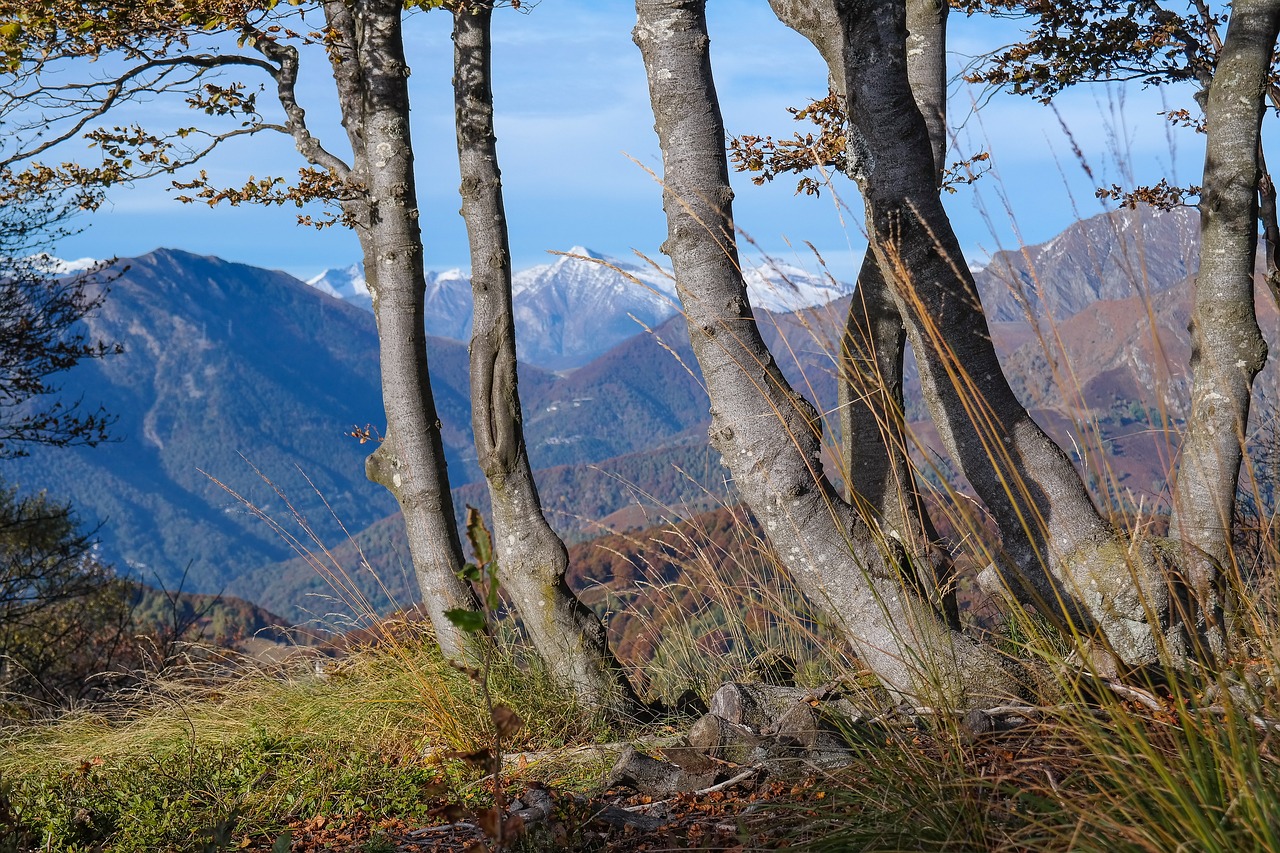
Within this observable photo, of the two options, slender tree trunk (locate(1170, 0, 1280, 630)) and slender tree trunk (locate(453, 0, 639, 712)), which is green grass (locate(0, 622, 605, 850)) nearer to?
slender tree trunk (locate(453, 0, 639, 712))

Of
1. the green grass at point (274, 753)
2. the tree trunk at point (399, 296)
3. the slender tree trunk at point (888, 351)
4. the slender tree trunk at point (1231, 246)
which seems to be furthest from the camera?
the tree trunk at point (399, 296)

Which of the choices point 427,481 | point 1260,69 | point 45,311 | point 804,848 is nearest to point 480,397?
point 427,481

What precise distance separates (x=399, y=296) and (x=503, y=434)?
0.93 metres

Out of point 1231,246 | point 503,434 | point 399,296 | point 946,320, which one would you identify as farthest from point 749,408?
point 1231,246

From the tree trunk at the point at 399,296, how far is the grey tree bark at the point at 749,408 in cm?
194

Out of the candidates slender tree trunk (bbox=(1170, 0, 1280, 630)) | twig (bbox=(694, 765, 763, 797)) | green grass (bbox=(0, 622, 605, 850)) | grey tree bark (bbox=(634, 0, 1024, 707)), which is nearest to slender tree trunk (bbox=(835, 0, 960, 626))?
grey tree bark (bbox=(634, 0, 1024, 707))

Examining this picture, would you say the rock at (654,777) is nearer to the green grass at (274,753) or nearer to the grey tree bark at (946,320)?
the green grass at (274,753)

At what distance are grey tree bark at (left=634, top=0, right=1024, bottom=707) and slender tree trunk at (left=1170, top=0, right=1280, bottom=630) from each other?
6.83 feet

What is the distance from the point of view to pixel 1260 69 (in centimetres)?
475

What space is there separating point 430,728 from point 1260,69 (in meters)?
4.91

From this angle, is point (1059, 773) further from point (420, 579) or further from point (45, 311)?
point (45, 311)

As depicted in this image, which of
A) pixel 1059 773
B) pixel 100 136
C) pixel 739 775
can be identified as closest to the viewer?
pixel 1059 773

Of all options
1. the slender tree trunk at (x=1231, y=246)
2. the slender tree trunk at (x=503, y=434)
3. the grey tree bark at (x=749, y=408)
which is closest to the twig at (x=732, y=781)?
the grey tree bark at (x=749, y=408)

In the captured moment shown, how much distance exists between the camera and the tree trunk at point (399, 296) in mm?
4953
